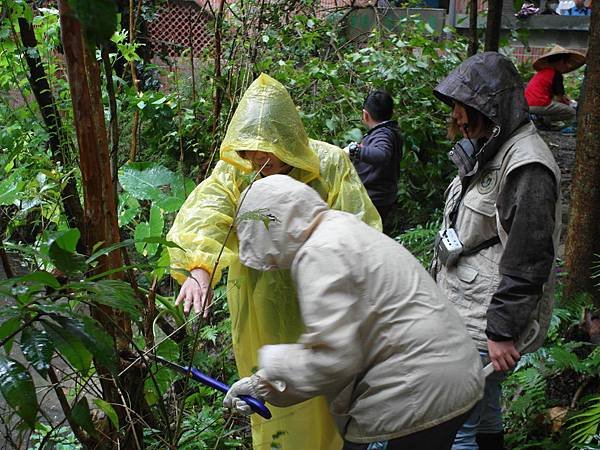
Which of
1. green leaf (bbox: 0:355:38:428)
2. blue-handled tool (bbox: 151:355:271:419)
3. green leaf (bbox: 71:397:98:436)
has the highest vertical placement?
green leaf (bbox: 0:355:38:428)

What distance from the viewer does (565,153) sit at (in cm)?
805

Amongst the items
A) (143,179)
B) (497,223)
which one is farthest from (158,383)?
(497,223)

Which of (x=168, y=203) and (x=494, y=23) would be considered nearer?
(x=168, y=203)

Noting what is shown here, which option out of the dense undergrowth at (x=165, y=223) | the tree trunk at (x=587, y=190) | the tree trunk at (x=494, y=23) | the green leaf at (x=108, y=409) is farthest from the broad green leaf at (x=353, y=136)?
the green leaf at (x=108, y=409)

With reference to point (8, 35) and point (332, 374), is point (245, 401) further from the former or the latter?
point (8, 35)

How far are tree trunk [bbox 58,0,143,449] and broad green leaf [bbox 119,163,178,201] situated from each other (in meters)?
0.66

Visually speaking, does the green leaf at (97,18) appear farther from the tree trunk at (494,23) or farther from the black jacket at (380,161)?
the tree trunk at (494,23)

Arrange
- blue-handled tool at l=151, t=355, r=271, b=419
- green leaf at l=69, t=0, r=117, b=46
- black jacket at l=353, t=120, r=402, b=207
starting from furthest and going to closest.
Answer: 1. black jacket at l=353, t=120, r=402, b=207
2. blue-handled tool at l=151, t=355, r=271, b=419
3. green leaf at l=69, t=0, r=117, b=46

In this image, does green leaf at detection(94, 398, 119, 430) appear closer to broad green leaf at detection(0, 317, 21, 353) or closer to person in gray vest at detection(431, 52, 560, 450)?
broad green leaf at detection(0, 317, 21, 353)

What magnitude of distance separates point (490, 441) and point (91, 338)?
86.2 inches

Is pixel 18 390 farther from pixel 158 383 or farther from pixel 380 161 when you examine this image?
pixel 380 161

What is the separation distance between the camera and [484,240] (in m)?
2.82

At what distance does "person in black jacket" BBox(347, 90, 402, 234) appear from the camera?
18.0 feet

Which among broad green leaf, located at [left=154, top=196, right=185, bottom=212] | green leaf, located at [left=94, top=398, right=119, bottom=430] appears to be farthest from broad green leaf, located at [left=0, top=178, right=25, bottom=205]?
green leaf, located at [left=94, top=398, right=119, bottom=430]
